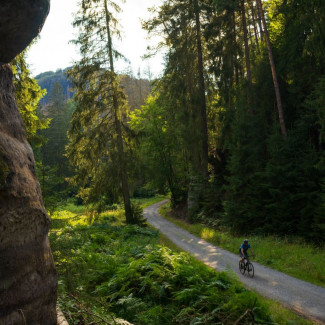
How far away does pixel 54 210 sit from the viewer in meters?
10.2

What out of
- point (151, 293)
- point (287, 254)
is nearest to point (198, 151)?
point (287, 254)

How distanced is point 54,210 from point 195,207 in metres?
18.0

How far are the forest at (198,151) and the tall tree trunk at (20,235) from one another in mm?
1878

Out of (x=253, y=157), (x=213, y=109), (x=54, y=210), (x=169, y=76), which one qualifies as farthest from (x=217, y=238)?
(x=169, y=76)

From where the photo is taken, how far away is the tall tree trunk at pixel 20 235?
3.59m

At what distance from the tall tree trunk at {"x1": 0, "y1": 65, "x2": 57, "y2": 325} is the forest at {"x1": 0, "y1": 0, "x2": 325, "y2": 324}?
1878 mm

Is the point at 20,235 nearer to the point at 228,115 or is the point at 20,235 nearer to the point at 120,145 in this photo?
the point at 120,145

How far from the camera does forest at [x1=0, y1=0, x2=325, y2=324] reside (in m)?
8.37

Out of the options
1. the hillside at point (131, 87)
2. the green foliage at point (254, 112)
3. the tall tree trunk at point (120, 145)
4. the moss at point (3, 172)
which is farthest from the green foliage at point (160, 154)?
the moss at point (3, 172)

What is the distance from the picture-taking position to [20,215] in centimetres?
385

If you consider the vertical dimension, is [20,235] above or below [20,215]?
below

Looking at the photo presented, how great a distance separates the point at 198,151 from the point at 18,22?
75.0 feet

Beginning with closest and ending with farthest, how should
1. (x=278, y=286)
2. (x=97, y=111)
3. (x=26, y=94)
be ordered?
(x=26, y=94), (x=278, y=286), (x=97, y=111)

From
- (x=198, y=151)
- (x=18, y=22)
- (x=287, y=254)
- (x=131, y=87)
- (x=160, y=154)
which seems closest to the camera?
(x=18, y=22)
